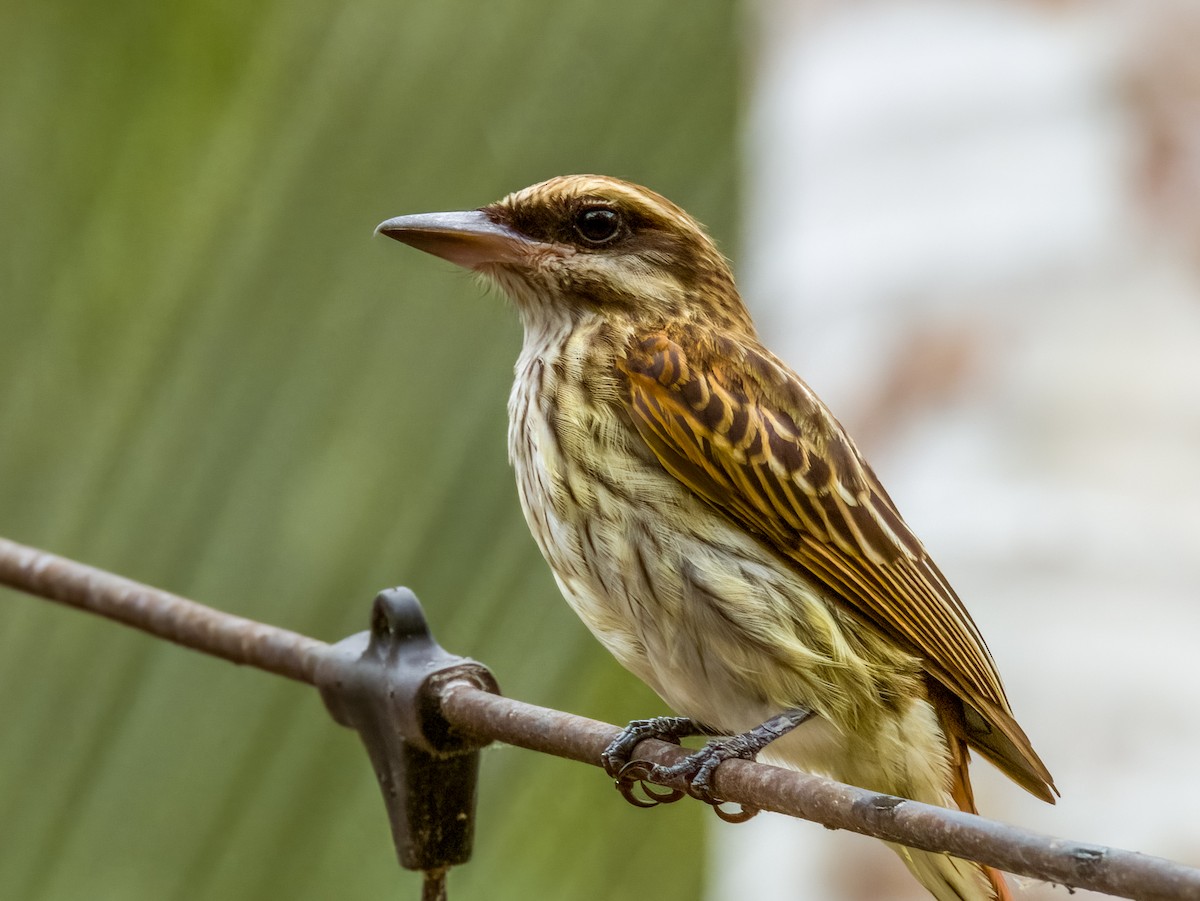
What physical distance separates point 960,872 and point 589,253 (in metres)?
0.78

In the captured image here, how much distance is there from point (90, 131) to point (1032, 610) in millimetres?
2248

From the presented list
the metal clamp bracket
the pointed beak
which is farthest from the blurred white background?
the metal clamp bracket

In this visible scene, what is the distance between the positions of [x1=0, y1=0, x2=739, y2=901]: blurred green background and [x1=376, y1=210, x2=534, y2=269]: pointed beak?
1.27 m

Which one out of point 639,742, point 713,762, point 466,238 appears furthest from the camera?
point 466,238

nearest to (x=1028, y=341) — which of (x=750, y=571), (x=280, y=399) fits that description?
(x=750, y=571)

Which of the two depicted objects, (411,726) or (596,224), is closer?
(411,726)

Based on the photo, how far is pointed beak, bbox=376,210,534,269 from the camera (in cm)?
178

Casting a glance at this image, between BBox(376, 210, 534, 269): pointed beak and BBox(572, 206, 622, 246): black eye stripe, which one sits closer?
BBox(376, 210, 534, 269): pointed beak

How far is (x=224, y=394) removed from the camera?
3.21m

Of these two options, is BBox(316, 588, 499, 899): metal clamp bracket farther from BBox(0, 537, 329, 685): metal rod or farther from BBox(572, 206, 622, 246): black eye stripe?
BBox(572, 206, 622, 246): black eye stripe

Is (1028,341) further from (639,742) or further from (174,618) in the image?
(174,618)

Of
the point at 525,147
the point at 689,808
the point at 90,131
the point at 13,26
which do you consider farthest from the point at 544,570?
the point at 13,26

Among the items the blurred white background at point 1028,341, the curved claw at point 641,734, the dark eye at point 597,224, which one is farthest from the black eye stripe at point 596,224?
the curved claw at point 641,734

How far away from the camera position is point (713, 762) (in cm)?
145
